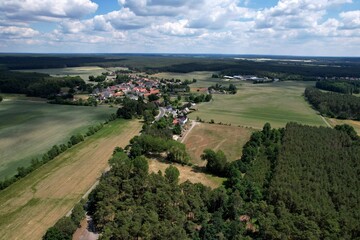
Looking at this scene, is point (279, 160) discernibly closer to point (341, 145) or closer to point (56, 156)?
point (341, 145)

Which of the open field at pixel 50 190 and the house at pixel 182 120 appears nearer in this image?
the open field at pixel 50 190

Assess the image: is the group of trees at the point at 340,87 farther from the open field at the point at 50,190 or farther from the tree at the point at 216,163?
the open field at the point at 50,190

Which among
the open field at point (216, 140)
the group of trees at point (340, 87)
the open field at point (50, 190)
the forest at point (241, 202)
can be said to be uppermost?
the group of trees at point (340, 87)

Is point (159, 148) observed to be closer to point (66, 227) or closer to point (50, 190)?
point (50, 190)

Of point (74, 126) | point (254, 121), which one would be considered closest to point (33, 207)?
point (74, 126)

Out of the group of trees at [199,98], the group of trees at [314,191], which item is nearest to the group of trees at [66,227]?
the group of trees at [314,191]
